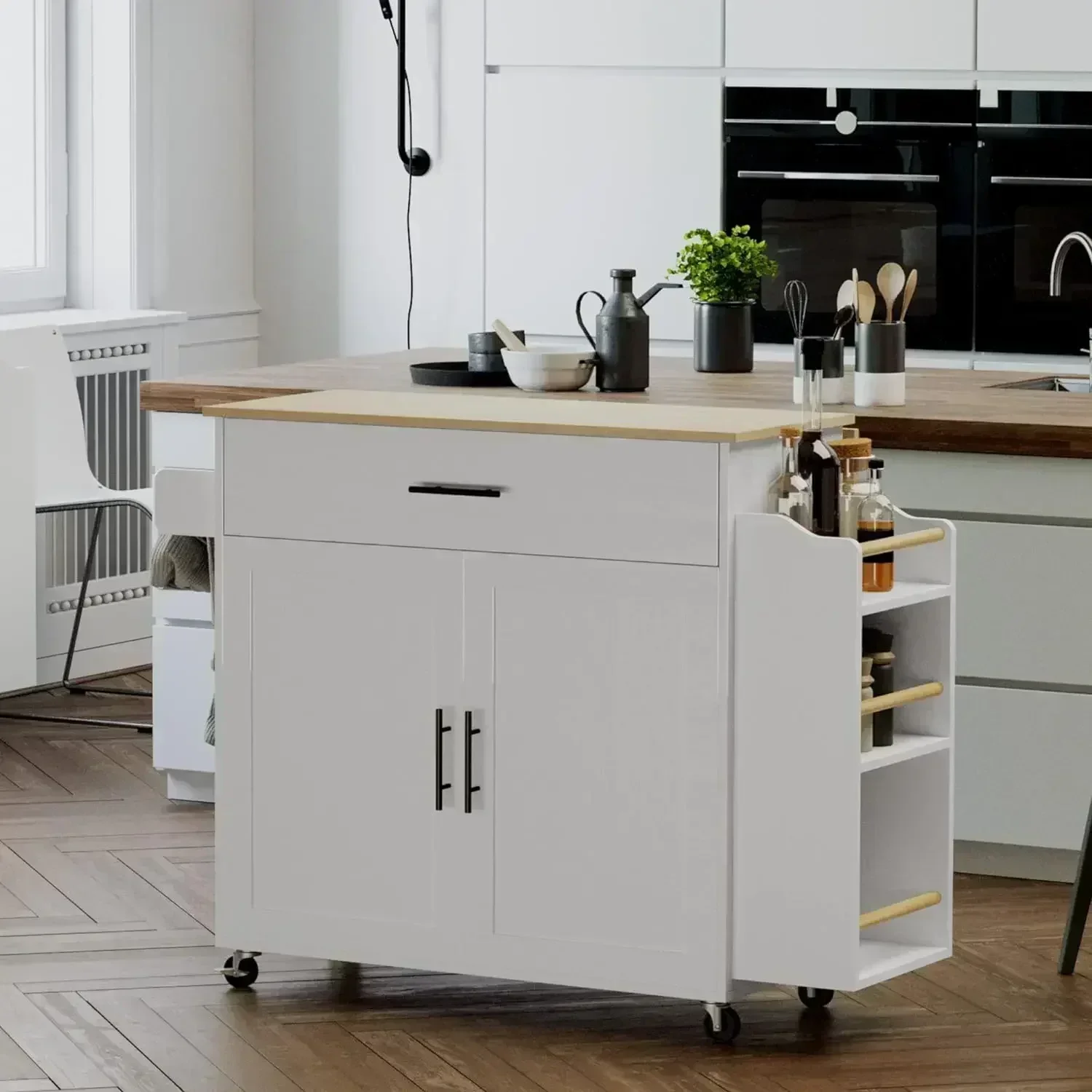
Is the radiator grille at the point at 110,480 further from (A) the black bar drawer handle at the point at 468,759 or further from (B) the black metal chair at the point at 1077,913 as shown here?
(B) the black metal chair at the point at 1077,913

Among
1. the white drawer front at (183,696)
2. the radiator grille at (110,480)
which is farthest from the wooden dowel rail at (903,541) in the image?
the radiator grille at (110,480)

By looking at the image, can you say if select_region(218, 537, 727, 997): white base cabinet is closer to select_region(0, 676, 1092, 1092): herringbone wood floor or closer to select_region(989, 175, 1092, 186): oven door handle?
select_region(0, 676, 1092, 1092): herringbone wood floor

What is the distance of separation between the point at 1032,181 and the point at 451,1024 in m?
3.16

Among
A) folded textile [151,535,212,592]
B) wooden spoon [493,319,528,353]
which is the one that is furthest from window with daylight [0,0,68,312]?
wooden spoon [493,319,528,353]

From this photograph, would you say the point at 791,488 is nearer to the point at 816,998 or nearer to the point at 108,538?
the point at 816,998

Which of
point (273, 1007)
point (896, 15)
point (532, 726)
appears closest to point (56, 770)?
point (273, 1007)

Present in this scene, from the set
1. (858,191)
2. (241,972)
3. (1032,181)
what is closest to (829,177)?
(858,191)

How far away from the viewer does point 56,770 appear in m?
4.90

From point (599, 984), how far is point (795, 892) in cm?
32

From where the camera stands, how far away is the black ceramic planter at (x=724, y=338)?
4613 millimetres

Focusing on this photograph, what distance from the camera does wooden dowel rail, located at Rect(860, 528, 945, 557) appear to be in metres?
3.13

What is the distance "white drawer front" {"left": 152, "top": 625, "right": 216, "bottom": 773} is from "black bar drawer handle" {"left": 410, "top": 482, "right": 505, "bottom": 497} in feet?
4.54

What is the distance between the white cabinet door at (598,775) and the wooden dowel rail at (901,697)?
8.1 inches

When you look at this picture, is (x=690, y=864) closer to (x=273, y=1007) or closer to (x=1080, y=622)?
(x=273, y=1007)
